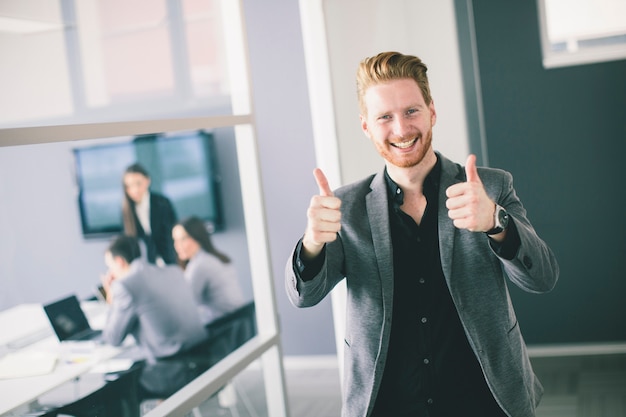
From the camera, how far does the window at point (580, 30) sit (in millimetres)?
4184

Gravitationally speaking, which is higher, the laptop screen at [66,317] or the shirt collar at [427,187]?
the shirt collar at [427,187]

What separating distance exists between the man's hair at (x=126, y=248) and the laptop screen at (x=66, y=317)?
0.79 meters

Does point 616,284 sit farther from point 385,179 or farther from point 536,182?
point 385,179

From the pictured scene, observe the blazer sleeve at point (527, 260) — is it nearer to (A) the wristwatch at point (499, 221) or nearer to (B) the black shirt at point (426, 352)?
(A) the wristwatch at point (499, 221)

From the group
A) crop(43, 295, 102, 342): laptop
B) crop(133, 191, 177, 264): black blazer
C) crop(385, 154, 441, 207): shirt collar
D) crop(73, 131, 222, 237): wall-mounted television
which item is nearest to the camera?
crop(385, 154, 441, 207): shirt collar

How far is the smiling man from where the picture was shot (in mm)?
1671

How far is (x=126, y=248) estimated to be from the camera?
4086 millimetres

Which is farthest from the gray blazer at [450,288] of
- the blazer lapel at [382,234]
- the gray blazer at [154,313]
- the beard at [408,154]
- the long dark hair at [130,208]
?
the long dark hair at [130,208]

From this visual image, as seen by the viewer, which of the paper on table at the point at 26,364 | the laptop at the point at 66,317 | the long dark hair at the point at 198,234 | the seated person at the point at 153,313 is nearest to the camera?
the paper on table at the point at 26,364

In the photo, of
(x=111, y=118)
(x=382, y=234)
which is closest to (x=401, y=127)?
(x=382, y=234)

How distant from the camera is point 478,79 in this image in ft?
14.2

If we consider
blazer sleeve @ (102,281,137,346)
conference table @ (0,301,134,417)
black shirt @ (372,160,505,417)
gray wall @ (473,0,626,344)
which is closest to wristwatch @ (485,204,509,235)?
black shirt @ (372,160,505,417)

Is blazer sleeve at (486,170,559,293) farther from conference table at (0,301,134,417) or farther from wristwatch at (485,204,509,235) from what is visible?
conference table at (0,301,134,417)

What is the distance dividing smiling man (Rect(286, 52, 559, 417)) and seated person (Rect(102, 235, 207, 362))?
197 cm
